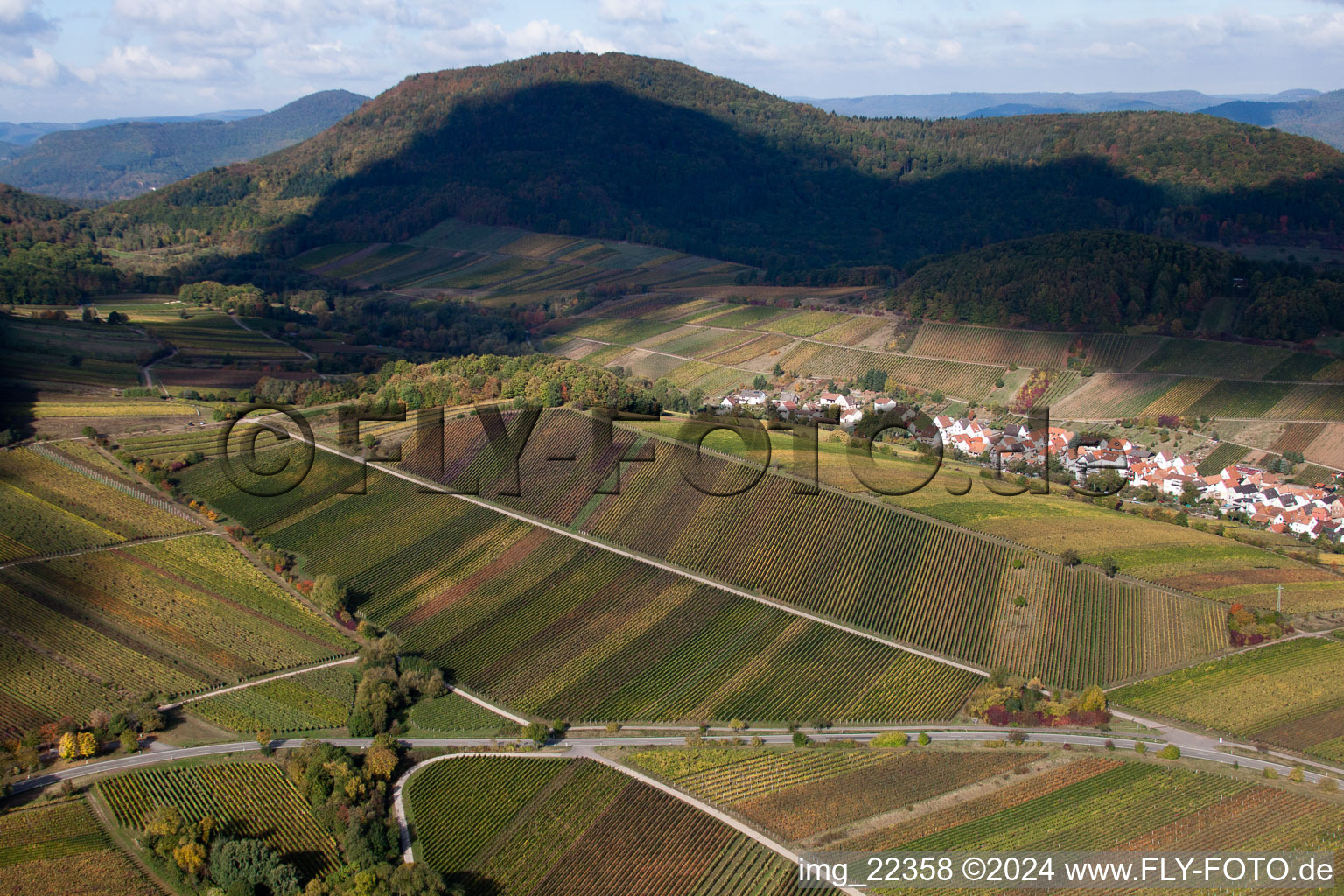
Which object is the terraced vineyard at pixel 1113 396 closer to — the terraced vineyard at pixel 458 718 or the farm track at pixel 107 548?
the terraced vineyard at pixel 458 718

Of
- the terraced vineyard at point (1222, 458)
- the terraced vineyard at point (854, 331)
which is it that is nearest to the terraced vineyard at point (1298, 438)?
the terraced vineyard at point (1222, 458)

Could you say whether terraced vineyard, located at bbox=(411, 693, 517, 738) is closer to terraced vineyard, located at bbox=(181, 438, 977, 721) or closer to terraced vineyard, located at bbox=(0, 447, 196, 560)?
terraced vineyard, located at bbox=(181, 438, 977, 721)

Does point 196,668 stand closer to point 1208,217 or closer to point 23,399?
point 23,399

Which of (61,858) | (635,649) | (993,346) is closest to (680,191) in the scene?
(993,346)

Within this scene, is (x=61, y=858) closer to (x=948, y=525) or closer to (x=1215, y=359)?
(x=948, y=525)

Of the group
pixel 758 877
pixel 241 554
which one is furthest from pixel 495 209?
pixel 758 877

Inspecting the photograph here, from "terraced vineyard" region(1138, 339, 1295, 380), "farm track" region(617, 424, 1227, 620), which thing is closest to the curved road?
"farm track" region(617, 424, 1227, 620)
